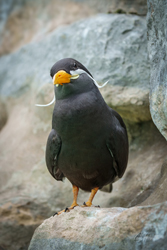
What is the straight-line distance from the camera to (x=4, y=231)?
511 centimetres

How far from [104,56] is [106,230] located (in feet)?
10.6

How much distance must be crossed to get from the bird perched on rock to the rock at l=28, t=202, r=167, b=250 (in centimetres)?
55

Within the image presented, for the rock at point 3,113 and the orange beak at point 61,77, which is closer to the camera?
the orange beak at point 61,77

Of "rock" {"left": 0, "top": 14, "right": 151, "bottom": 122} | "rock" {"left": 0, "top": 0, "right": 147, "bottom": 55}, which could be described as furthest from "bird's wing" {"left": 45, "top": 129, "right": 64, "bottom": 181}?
"rock" {"left": 0, "top": 0, "right": 147, "bottom": 55}

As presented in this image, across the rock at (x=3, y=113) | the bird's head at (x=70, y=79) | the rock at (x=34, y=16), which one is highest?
the bird's head at (x=70, y=79)

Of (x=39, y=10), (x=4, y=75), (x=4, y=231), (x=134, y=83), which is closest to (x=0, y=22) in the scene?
(x=39, y=10)

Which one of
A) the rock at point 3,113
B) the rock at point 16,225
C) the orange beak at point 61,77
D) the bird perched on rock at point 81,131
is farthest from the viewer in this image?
the rock at point 3,113

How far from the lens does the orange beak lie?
3.78 m

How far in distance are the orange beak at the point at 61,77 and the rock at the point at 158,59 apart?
37.9 inches

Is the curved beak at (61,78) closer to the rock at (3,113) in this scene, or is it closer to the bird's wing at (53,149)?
the bird's wing at (53,149)

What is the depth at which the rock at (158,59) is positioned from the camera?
3.46 metres

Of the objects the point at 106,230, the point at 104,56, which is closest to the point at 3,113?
the point at 104,56

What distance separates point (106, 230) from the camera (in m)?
3.22

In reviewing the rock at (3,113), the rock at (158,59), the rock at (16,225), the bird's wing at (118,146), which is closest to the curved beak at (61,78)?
the bird's wing at (118,146)
